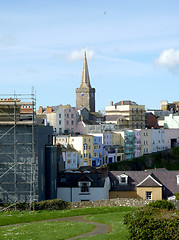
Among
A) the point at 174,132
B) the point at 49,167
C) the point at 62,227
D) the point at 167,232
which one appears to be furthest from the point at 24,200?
the point at 174,132

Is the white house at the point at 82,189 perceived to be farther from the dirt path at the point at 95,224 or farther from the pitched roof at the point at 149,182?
the dirt path at the point at 95,224

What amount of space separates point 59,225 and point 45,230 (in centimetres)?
221

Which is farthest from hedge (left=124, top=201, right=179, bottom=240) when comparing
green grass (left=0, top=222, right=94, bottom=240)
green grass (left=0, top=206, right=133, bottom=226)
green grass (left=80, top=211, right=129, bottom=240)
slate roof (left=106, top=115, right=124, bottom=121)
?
slate roof (left=106, top=115, right=124, bottom=121)

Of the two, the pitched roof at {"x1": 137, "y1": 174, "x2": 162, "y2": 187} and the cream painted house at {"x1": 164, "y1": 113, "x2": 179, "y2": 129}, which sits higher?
the cream painted house at {"x1": 164, "y1": 113, "x2": 179, "y2": 129}

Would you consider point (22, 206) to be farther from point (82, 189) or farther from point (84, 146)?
point (84, 146)

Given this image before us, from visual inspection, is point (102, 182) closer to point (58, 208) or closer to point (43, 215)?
point (58, 208)

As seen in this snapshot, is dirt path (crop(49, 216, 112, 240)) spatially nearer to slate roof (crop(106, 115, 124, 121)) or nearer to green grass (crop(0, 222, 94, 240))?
green grass (crop(0, 222, 94, 240))

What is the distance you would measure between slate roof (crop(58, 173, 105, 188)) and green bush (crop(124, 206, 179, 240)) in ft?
91.0

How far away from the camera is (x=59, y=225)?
32719 millimetres

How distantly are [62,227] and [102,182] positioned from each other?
23.2 metres

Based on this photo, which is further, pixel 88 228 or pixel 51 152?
pixel 51 152

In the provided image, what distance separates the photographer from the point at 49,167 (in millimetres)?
51281

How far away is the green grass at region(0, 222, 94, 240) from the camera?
28.6m

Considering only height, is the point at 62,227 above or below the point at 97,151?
below
